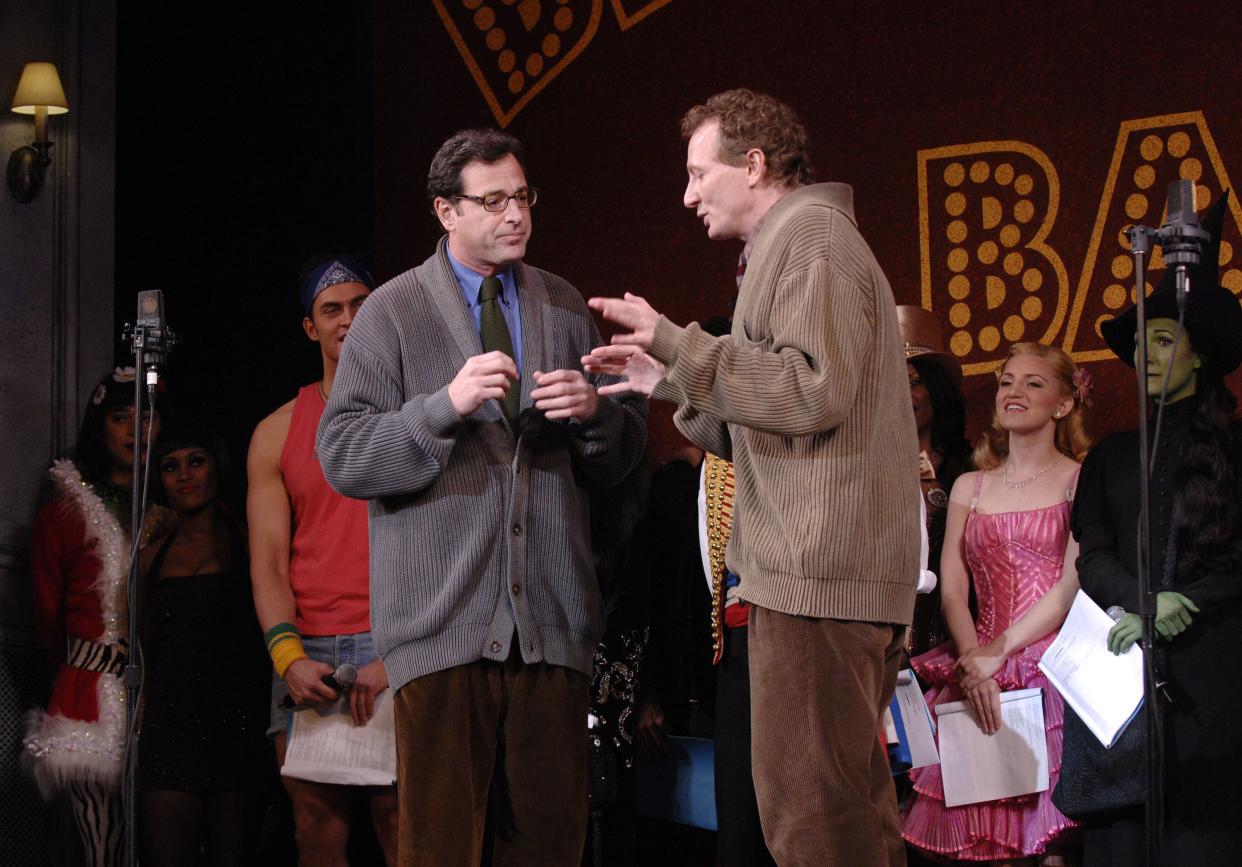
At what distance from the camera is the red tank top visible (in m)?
3.52

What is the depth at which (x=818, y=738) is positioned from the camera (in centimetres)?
227

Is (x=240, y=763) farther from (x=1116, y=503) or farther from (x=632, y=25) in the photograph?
(x=632, y=25)

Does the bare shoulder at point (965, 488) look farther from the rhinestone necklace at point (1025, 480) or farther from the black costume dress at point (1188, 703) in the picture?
the black costume dress at point (1188, 703)

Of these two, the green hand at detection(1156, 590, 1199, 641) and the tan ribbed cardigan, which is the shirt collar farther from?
the green hand at detection(1156, 590, 1199, 641)

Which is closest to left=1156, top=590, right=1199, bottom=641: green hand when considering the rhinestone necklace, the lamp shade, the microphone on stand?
the microphone on stand

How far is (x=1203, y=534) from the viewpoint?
3.17 m

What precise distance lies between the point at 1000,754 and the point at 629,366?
1685 mm

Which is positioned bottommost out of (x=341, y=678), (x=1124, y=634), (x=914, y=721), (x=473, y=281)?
(x=914, y=721)

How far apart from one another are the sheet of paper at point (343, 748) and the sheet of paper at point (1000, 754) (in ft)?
4.37

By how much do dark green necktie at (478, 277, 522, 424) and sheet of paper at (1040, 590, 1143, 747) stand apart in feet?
4.58

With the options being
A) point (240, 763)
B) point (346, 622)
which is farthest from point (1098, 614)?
point (240, 763)

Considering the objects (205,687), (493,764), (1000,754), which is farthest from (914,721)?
(205,687)

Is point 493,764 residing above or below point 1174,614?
below

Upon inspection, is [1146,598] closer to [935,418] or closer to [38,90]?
[935,418]
